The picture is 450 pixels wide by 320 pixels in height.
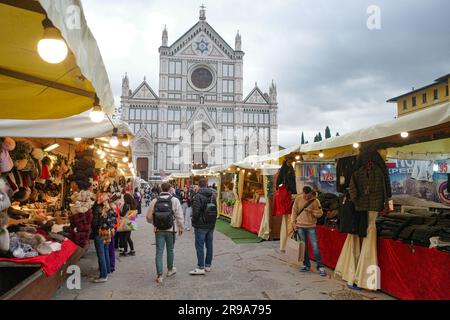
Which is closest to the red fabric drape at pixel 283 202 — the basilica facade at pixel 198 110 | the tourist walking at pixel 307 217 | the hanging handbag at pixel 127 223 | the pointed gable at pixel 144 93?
the tourist walking at pixel 307 217

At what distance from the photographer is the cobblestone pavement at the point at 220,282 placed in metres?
5.16

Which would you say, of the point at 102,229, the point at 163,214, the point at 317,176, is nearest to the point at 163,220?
the point at 163,214

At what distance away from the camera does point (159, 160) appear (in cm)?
4706

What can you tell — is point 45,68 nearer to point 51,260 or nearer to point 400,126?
point 51,260

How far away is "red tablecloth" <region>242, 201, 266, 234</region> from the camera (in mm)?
11508

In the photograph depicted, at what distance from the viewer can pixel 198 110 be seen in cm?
4881

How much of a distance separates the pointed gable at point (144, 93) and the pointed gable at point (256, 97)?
1370 cm

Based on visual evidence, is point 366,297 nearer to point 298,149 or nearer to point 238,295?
point 238,295

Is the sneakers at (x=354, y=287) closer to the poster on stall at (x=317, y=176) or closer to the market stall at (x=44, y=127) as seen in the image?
the market stall at (x=44, y=127)

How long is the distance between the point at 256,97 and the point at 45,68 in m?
49.9

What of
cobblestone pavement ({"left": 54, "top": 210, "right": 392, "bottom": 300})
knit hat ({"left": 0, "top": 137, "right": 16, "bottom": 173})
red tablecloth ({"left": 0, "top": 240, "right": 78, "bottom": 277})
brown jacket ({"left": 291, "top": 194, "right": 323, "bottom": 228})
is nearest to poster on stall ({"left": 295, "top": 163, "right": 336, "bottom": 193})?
cobblestone pavement ({"left": 54, "top": 210, "right": 392, "bottom": 300})

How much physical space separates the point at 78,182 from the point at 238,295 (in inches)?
125

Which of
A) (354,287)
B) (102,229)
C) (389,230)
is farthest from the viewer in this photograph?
(102,229)
